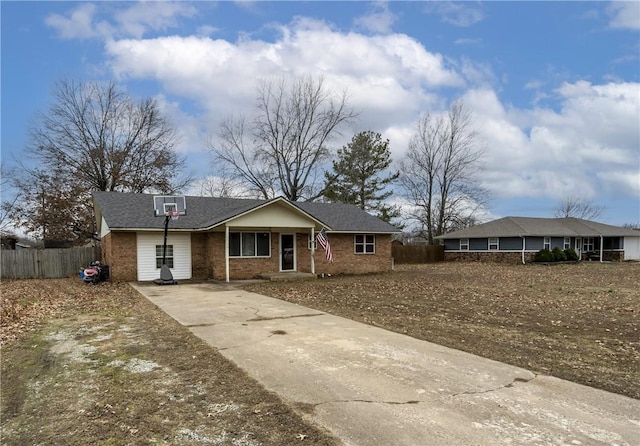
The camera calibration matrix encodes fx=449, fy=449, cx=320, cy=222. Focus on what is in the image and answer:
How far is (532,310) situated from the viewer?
10938 mm

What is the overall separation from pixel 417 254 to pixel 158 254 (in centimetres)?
2254

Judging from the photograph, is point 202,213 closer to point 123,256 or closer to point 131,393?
point 123,256

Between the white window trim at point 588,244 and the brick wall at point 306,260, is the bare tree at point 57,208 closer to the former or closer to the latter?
→ the brick wall at point 306,260

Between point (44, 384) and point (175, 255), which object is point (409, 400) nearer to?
point (44, 384)

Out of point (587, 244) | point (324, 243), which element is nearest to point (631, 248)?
point (587, 244)

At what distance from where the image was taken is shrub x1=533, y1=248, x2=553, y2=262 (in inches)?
1287

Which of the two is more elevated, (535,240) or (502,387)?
(535,240)

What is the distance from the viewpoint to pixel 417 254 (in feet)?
119

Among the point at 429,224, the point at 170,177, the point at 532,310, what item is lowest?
the point at 532,310

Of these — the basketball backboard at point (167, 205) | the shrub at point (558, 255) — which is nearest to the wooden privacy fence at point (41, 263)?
the basketball backboard at point (167, 205)

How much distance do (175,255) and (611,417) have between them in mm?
17952

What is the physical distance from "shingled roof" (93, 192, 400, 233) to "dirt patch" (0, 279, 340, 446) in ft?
33.5

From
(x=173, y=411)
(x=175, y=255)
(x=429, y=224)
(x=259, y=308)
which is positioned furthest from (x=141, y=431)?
(x=429, y=224)

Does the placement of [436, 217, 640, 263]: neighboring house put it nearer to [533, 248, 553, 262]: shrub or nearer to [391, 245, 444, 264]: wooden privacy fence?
[533, 248, 553, 262]: shrub
